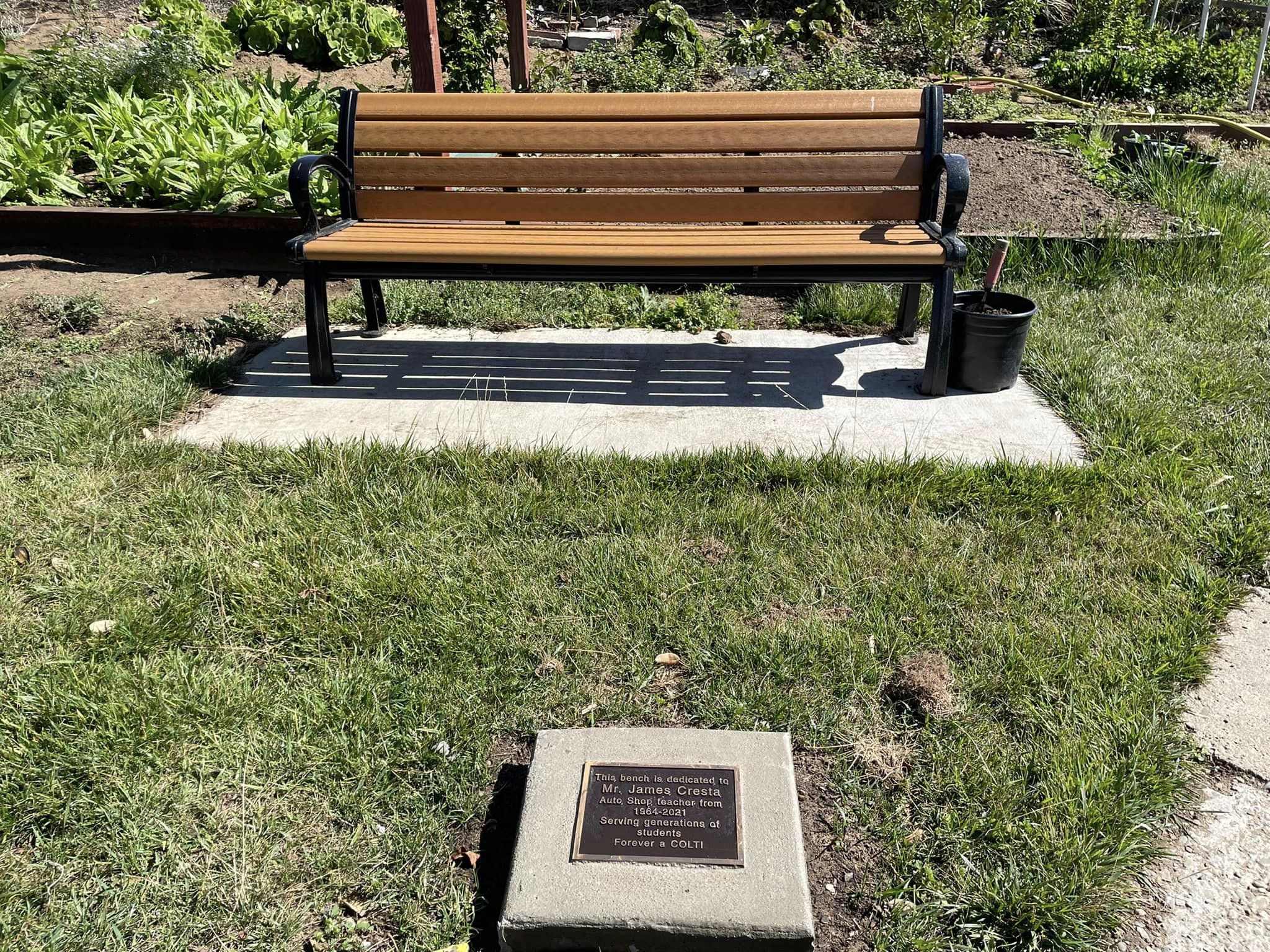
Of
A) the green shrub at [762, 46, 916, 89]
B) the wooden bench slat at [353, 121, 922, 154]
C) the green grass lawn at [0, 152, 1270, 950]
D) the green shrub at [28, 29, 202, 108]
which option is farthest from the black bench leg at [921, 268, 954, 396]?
the green shrub at [28, 29, 202, 108]

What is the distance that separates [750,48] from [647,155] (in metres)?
5.30

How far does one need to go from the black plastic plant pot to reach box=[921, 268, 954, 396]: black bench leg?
0.06 metres

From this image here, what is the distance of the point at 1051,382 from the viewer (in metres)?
4.29

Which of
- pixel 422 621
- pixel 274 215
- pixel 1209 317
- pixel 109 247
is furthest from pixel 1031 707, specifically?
pixel 109 247

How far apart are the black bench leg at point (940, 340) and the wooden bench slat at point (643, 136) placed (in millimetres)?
698

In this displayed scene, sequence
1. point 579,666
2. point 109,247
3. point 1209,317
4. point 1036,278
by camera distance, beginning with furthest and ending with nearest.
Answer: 1. point 109,247
2. point 1036,278
3. point 1209,317
4. point 579,666

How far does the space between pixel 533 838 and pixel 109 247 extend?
5210mm

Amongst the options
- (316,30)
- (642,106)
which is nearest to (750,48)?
(316,30)

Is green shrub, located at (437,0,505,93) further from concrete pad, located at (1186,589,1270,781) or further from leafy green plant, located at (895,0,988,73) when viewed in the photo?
concrete pad, located at (1186,589,1270,781)

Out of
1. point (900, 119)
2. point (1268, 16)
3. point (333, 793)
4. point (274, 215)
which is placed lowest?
point (333, 793)

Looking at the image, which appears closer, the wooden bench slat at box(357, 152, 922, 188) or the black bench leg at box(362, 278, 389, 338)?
the wooden bench slat at box(357, 152, 922, 188)

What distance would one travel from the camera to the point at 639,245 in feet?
13.7

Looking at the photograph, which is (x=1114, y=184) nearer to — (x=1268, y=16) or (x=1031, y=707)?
(x=1268, y=16)

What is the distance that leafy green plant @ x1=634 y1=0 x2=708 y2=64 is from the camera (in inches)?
345
